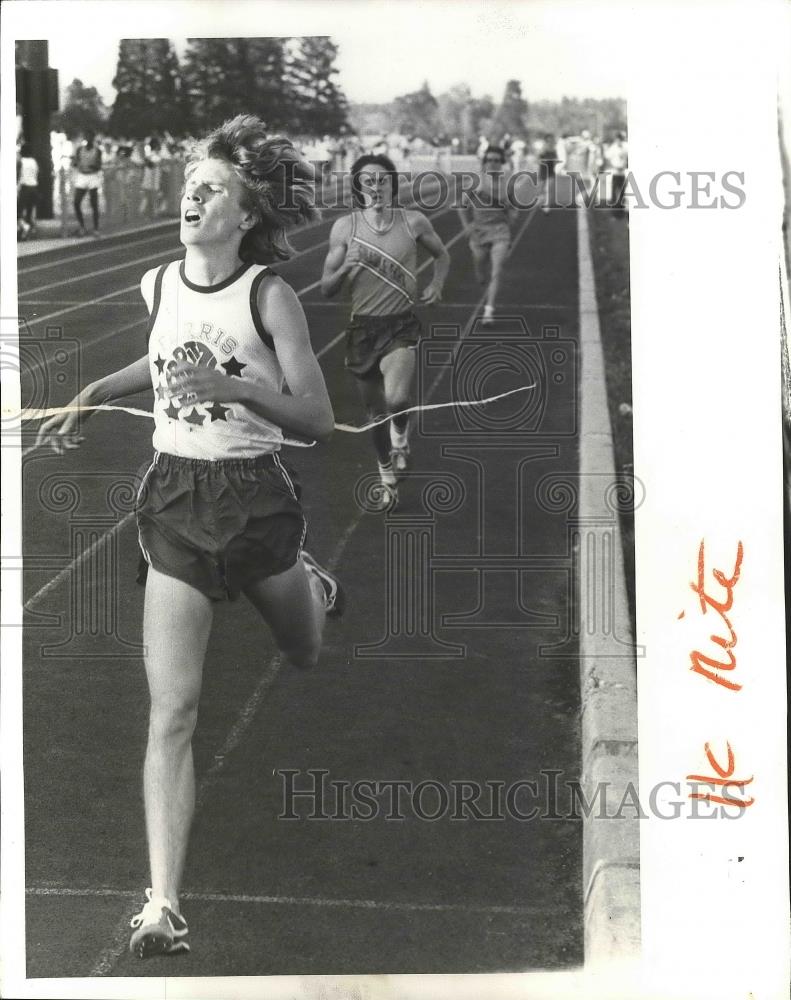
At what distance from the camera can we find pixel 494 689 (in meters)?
5.84

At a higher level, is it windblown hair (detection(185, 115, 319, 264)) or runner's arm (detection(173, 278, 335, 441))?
windblown hair (detection(185, 115, 319, 264))

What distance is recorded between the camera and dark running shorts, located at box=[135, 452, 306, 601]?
5668 mm

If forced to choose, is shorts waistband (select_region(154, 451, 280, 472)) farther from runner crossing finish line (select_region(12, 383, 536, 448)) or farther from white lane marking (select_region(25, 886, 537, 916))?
white lane marking (select_region(25, 886, 537, 916))

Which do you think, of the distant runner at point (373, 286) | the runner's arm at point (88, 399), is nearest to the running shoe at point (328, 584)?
the distant runner at point (373, 286)

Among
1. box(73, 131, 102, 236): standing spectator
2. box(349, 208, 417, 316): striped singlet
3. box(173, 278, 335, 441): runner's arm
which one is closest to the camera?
box(173, 278, 335, 441): runner's arm

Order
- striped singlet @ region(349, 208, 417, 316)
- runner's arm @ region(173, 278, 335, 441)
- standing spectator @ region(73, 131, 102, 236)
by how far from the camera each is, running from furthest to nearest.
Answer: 1. striped singlet @ region(349, 208, 417, 316)
2. standing spectator @ region(73, 131, 102, 236)
3. runner's arm @ region(173, 278, 335, 441)

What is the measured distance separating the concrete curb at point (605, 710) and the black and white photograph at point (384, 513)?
0.5 inches

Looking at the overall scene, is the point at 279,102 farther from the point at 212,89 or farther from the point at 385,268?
the point at 385,268

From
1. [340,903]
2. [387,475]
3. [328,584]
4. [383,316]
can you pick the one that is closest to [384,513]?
[387,475]

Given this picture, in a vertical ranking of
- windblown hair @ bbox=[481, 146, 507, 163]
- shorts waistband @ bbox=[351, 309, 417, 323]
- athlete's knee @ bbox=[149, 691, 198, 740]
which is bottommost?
athlete's knee @ bbox=[149, 691, 198, 740]

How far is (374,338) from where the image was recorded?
586cm

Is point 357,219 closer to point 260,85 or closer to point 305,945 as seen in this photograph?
point 260,85

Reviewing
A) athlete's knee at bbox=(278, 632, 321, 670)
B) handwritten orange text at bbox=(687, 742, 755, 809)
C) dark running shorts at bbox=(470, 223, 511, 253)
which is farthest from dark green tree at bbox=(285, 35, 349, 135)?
handwritten orange text at bbox=(687, 742, 755, 809)

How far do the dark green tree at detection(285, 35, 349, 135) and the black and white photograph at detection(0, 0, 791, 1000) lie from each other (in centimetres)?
1
